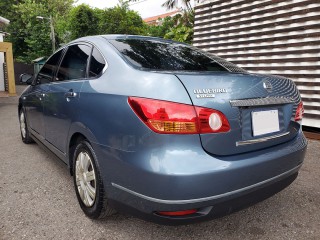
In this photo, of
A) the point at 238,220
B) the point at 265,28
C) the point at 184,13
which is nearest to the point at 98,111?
the point at 238,220

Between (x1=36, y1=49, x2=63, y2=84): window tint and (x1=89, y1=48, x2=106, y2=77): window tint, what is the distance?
0.94 metres

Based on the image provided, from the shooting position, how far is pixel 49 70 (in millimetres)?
3375

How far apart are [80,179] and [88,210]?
270 millimetres

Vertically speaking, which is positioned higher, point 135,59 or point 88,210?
point 135,59

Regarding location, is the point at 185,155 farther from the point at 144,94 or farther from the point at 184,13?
the point at 184,13

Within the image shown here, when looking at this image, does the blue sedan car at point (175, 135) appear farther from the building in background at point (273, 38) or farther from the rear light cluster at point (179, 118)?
the building in background at point (273, 38)

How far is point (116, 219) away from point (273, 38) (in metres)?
4.82

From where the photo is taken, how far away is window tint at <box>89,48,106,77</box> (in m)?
2.21

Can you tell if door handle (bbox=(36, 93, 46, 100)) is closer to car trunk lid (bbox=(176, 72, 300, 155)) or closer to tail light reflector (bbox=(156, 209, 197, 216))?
car trunk lid (bbox=(176, 72, 300, 155))

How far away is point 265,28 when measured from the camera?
571 centimetres

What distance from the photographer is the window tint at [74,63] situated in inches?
98.7

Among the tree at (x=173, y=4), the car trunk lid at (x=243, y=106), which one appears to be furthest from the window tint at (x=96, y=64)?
the tree at (x=173, y=4)

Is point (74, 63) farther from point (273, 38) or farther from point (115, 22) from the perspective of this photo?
point (115, 22)

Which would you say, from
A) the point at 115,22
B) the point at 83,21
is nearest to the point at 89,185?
the point at 83,21
